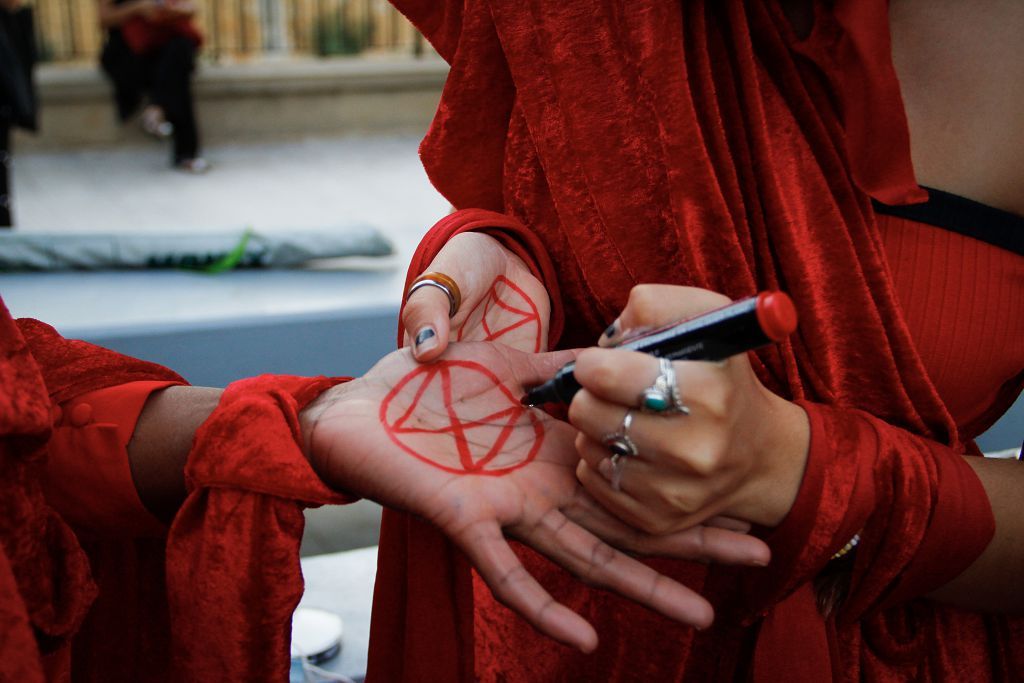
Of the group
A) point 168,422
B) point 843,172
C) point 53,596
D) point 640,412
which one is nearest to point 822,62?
point 843,172

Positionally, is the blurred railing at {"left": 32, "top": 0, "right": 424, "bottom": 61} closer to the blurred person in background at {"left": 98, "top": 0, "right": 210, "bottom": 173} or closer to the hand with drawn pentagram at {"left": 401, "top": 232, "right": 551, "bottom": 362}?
the blurred person in background at {"left": 98, "top": 0, "right": 210, "bottom": 173}

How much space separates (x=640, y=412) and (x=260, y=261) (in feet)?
6.03

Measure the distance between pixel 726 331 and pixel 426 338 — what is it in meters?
0.26

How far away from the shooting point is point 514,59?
2.82 feet

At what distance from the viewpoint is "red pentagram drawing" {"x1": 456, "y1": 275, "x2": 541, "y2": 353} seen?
35.1 inches

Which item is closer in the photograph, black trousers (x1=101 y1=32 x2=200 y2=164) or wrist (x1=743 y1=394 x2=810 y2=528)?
wrist (x1=743 y1=394 x2=810 y2=528)

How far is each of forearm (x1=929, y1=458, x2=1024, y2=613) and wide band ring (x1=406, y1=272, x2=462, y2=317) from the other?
47 cm

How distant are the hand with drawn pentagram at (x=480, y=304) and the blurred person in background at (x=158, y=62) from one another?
483 centimetres

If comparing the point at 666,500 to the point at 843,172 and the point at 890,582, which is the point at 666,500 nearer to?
the point at 890,582

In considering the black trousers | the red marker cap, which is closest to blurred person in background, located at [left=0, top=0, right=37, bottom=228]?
the black trousers

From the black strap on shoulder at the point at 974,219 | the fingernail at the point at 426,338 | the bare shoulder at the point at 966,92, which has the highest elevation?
the bare shoulder at the point at 966,92

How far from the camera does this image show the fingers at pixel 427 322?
0.75 metres

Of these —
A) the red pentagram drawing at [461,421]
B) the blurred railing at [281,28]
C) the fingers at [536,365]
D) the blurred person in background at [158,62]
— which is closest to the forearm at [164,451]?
the red pentagram drawing at [461,421]

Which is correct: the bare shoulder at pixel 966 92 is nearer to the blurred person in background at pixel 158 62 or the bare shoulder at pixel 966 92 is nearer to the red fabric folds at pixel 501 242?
the red fabric folds at pixel 501 242
